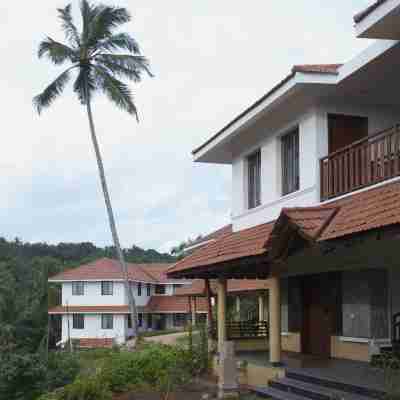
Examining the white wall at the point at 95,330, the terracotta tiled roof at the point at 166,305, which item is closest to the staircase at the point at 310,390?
the white wall at the point at 95,330

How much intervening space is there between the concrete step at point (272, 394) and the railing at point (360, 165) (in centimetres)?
366

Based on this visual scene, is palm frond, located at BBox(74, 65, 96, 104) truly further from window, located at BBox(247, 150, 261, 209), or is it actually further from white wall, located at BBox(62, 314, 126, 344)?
white wall, located at BBox(62, 314, 126, 344)

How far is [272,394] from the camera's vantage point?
1257 cm

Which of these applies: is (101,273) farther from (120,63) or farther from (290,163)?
(290,163)

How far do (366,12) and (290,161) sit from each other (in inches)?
207

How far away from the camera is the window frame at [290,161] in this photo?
14.9 metres

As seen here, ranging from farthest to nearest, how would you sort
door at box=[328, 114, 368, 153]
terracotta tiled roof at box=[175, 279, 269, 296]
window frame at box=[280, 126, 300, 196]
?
terracotta tiled roof at box=[175, 279, 269, 296] < window frame at box=[280, 126, 300, 196] < door at box=[328, 114, 368, 153]

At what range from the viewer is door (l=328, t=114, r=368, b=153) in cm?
1392

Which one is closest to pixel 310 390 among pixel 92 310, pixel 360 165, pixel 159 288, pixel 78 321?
pixel 360 165

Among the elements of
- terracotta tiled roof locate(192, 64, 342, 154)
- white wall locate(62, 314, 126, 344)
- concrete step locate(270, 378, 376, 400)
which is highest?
terracotta tiled roof locate(192, 64, 342, 154)

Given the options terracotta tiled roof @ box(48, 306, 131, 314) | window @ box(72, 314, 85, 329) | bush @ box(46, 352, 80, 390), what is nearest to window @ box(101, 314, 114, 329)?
terracotta tiled roof @ box(48, 306, 131, 314)

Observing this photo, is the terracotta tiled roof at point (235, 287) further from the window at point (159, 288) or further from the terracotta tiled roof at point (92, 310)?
the window at point (159, 288)

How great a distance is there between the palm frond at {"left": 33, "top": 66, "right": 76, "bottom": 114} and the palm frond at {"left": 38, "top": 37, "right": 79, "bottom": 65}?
59cm

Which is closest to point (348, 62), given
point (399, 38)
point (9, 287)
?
point (399, 38)
